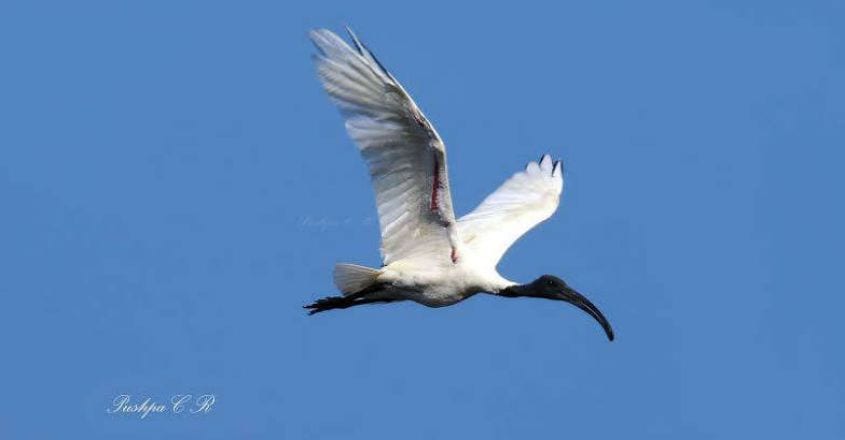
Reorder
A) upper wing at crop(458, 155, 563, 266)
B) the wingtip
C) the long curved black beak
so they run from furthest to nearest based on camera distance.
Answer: the wingtip, upper wing at crop(458, 155, 563, 266), the long curved black beak

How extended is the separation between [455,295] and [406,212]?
87 centimetres

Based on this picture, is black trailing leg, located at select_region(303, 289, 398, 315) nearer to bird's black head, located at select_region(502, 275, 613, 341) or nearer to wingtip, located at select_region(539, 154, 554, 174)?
bird's black head, located at select_region(502, 275, 613, 341)

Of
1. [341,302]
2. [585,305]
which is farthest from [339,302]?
[585,305]

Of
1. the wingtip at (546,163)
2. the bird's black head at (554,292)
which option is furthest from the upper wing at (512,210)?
the bird's black head at (554,292)

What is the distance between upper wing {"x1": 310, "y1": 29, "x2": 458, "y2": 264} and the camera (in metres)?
11.5

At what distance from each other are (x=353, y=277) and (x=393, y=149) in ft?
5.51

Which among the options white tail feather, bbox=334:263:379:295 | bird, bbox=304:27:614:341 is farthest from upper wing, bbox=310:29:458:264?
white tail feather, bbox=334:263:379:295

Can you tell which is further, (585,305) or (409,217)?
(585,305)

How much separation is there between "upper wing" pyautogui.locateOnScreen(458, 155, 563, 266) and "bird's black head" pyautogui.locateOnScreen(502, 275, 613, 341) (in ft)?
2.94

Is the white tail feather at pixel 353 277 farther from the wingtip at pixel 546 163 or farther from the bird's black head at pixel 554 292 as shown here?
the wingtip at pixel 546 163

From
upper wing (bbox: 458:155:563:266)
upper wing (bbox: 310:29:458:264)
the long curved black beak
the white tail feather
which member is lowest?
the long curved black beak

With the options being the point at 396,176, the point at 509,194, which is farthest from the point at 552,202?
the point at 396,176

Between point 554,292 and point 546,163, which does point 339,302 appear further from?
point 546,163

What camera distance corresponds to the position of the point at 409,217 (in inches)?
509
